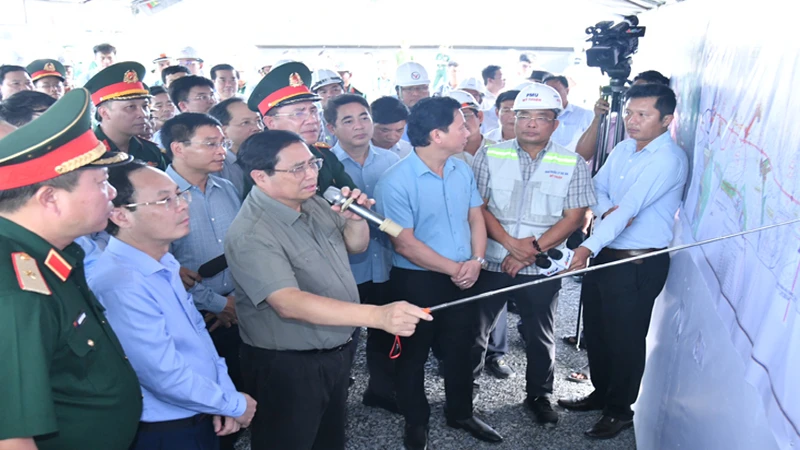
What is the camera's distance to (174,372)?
1577mm

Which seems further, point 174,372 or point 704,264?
point 704,264

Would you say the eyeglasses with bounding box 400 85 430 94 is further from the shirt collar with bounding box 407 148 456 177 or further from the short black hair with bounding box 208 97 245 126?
the shirt collar with bounding box 407 148 456 177

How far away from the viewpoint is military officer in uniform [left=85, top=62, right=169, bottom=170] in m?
3.05

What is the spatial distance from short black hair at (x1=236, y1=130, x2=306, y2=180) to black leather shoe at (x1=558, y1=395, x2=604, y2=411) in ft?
7.10

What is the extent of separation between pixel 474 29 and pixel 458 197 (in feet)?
37.6

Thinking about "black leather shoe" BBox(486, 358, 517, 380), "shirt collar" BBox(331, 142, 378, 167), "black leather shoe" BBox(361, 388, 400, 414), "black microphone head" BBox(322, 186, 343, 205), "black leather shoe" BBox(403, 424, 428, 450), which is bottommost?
"black leather shoe" BBox(486, 358, 517, 380)

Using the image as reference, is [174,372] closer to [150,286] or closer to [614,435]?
[150,286]

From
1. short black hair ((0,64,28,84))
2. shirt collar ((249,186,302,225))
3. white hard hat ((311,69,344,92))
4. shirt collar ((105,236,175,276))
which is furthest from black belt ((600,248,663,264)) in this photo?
short black hair ((0,64,28,84))

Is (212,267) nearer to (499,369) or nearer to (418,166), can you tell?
(418,166)

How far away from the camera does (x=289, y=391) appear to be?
6.57ft

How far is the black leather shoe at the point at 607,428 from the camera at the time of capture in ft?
9.51

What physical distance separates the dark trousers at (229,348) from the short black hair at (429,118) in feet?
4.00

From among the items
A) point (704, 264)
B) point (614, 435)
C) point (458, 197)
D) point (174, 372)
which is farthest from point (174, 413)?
point (614, 435)

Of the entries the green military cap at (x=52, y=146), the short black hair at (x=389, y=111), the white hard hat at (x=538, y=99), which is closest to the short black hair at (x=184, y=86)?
the short black hair at (x=389, y=111)
